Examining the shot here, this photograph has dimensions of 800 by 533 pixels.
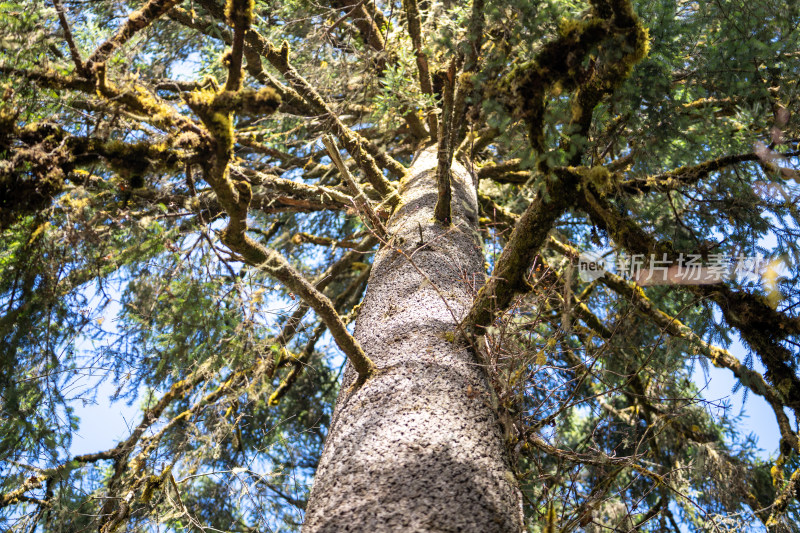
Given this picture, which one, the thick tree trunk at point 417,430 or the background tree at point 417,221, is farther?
the background tree at point 417,221

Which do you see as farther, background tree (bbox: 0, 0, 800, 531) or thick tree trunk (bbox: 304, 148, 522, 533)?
background tree (bbox: 0, 0, 800, 531)

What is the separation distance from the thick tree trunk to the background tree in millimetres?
34

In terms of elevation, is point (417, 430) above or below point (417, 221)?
below

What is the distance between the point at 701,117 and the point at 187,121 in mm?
3356

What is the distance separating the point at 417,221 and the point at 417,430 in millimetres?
1704

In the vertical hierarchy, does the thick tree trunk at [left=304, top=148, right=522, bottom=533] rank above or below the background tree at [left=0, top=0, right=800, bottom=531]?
below

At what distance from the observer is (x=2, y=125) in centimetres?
202

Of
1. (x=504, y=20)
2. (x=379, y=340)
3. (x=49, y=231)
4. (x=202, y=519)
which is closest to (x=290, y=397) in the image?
(x=202, y=519)

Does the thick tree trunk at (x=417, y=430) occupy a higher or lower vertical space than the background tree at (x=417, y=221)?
lower

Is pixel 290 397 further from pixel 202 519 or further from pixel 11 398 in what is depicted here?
pixel 11 398

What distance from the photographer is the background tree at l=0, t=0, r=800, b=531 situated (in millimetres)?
2215

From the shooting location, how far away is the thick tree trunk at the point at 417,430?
1.76 metres

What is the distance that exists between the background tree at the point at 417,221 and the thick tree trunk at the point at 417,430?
34mm

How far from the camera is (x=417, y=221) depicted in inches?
137
